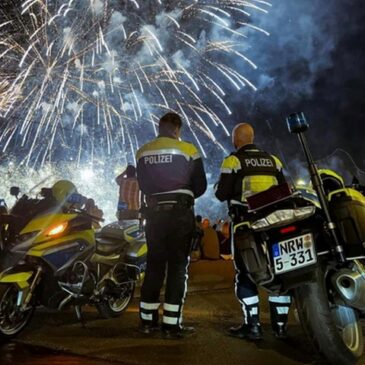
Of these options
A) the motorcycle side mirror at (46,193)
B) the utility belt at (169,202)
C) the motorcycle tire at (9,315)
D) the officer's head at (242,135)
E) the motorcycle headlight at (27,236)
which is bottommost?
the motorcycle tire at (9,315)

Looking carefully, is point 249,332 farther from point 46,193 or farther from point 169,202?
point 46,193

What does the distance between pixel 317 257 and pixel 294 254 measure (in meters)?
0.17

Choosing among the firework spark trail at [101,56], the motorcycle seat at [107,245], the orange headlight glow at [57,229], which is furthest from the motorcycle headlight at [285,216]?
the firework spark trail at [101,56]

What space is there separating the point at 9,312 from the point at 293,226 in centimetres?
253

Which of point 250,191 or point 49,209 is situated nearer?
point 250,191

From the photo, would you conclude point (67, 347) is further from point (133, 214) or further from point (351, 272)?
point (133, 214)

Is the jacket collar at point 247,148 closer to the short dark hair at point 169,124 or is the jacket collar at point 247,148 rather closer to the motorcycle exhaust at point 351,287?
the short dark hair at point 169,124

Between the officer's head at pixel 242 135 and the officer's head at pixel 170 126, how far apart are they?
57cm

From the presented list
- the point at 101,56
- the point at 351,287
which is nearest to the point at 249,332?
the point at 351,287

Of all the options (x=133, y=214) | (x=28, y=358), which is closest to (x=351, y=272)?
(x=28, y=358)

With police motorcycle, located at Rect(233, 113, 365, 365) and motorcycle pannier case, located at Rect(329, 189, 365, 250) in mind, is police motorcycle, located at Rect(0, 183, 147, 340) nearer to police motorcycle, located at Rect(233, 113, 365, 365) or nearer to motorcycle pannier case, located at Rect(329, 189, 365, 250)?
police motorcycle, located at Rect(233, 113, 365, 365)

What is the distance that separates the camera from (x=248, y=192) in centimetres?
452

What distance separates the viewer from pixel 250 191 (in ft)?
14.8

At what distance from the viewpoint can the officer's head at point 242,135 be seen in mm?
4898
